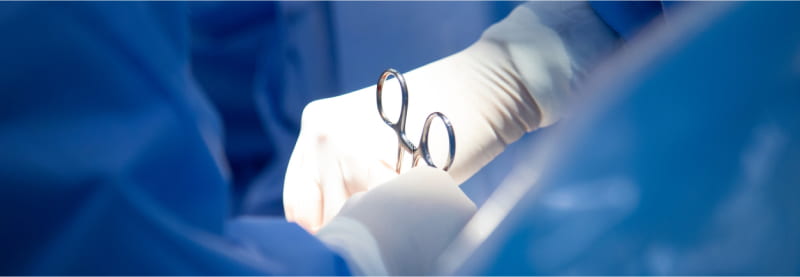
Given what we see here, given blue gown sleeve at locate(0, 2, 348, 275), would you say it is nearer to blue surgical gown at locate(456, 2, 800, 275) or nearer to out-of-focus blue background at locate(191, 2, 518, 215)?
blue surgical gown at locate(456, 2, 800, 275)

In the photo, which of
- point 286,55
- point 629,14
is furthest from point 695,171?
point 286,55

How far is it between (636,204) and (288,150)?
124cm

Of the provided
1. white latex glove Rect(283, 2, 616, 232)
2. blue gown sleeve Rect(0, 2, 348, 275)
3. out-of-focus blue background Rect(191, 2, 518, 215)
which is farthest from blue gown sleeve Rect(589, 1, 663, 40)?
blue gown sleeve Rect(0, 2, 348, 275)

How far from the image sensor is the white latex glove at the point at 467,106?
1063mm

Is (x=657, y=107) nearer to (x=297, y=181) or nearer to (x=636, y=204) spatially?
(x=636, y=204)

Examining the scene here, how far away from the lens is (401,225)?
2.12 feet

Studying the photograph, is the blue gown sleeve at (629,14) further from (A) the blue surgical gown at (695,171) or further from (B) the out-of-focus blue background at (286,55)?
(A) the blue surgical gown at (695,171)

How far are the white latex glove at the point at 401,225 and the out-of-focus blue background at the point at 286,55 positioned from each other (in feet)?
2.77

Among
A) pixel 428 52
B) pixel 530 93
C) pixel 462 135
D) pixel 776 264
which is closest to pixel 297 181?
pixel 462 135

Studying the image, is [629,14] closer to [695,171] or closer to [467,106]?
[467,106]

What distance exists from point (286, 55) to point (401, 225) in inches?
39.8

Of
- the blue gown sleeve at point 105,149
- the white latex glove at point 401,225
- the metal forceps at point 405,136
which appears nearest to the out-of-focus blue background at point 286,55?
the metal forceps at point 405,136

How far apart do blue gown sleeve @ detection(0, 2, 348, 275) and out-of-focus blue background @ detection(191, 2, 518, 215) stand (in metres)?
1.14

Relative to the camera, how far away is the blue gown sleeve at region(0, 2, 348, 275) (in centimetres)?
33
